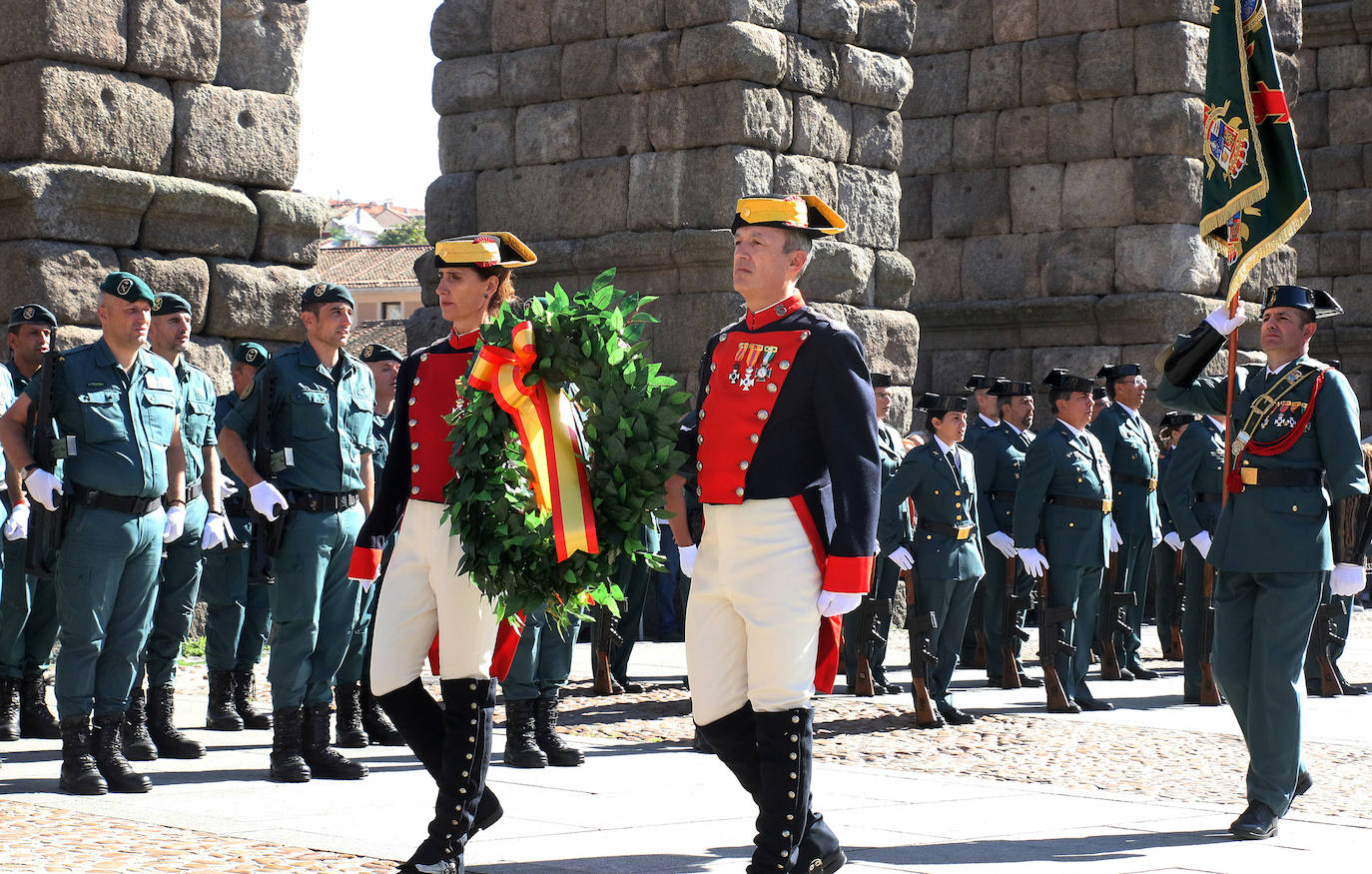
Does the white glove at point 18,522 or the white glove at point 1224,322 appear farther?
the white glove at point 18,522

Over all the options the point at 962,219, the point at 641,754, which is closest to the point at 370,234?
the point at 962,219

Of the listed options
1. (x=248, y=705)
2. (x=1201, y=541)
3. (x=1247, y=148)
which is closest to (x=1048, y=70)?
(x=1201, y=541)

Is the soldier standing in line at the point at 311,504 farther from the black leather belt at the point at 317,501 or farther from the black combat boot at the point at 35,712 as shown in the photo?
the black combat boot at the point at 35,712

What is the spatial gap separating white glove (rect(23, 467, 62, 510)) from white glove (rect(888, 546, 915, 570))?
4672mm

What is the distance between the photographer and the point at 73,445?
672 centimetres

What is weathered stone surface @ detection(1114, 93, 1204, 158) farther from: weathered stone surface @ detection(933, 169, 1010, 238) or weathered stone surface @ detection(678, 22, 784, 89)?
weathered stone surface @ detection(678, 22, 784, 89)

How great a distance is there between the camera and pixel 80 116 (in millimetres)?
9711

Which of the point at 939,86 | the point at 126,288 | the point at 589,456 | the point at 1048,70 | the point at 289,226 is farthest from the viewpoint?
the point at 939,86

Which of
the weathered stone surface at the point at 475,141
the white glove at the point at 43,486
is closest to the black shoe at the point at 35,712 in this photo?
the white glove at the point at 43,486

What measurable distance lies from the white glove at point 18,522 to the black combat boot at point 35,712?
0.73m

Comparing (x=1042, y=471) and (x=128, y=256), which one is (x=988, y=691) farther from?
(x=128, y=256)

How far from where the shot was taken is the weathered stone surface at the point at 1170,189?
15039 mm

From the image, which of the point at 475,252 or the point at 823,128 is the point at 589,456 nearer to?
the point at 475,252

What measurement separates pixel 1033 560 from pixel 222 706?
4427 millimetres
